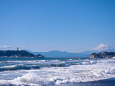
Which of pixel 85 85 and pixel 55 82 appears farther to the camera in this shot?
pixel 55 82

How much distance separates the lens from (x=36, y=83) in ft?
49.3

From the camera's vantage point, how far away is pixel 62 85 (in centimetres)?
1461

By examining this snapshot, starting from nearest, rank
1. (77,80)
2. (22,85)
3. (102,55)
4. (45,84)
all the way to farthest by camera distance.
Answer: (22,85) → (45,84) → (77,80) → (102,55)

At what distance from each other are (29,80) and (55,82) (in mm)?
2323

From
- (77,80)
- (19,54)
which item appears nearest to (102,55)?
(19,54)

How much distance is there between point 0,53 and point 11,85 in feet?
263

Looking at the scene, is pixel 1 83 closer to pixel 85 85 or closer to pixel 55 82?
pixel 55 82

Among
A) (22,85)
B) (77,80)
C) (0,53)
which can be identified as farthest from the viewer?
(0,53)

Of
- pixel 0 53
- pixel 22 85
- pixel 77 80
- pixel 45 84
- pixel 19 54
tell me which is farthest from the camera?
pixel 19 54

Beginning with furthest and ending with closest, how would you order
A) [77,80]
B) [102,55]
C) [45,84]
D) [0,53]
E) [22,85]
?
[102,55] → [0,53] → [77,80] → [45,84] → [22,85]

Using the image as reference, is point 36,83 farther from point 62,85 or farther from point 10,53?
point 10,53

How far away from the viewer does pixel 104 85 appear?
14.5 m

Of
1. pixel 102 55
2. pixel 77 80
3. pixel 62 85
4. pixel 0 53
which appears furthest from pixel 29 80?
pixel 102 55

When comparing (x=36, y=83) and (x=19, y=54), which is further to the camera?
(x=19, y=54)
